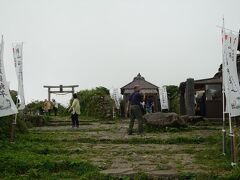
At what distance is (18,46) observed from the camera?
11.3m

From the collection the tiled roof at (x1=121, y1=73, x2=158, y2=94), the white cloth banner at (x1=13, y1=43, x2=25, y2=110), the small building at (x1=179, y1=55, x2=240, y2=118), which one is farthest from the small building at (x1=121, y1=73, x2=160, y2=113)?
the white cloth banner at (x1=13, y1=43, x2=25, y2=110)

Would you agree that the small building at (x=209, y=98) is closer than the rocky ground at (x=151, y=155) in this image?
No

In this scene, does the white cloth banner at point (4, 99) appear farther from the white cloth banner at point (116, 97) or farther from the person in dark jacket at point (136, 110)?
the white cloth banner at point (116, 97)

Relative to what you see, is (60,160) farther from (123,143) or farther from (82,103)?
(82,103)

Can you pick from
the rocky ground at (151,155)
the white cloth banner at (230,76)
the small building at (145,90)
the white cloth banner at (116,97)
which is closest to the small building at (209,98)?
the rocky ground at (151,155)

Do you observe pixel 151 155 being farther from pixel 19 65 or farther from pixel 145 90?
pixel 145 90

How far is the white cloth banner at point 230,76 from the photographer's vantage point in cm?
671

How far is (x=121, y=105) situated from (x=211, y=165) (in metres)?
25.6

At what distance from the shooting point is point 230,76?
22.7 feet

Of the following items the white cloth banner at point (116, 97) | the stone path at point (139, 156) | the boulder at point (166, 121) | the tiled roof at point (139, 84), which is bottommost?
the stone path at point (139, 156)

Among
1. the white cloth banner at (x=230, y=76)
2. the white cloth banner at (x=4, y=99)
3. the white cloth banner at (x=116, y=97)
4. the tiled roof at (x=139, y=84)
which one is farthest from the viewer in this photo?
the tiled roof at (x=139, y=84)

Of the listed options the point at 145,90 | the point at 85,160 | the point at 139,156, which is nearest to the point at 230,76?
the point at 139,156

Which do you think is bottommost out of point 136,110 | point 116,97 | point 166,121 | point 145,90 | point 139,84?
point 166,121

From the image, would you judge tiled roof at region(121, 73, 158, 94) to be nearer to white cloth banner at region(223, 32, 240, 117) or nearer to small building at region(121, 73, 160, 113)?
small building at region(121, 73, 160, 113)
